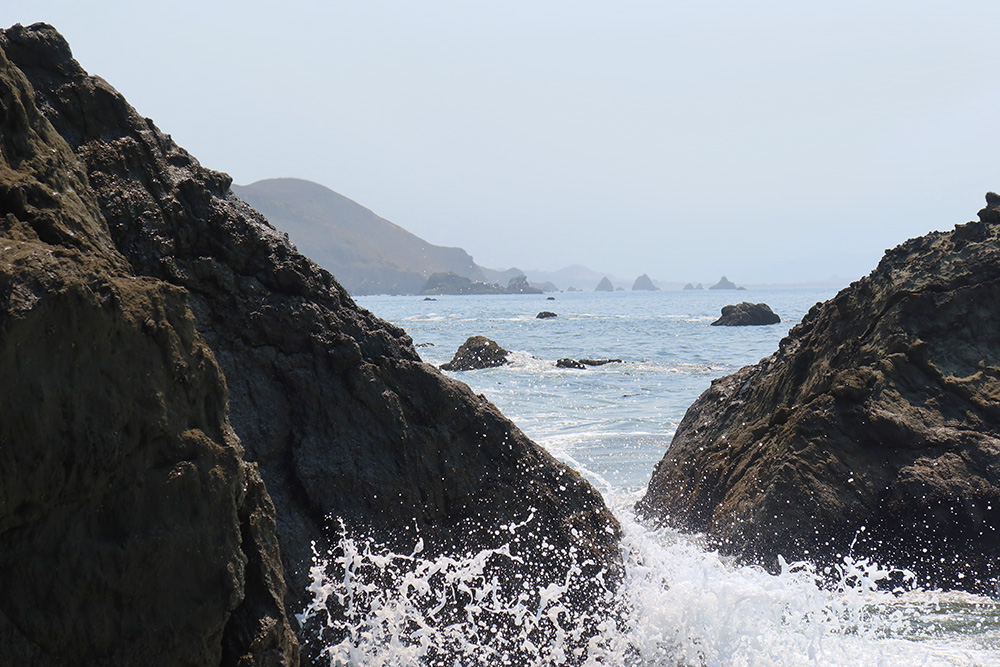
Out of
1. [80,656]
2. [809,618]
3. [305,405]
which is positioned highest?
[305,405]

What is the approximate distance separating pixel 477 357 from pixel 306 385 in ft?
53.3

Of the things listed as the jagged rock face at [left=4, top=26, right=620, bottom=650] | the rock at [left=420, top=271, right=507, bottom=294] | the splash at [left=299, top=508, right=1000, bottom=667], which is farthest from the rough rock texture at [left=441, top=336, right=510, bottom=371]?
the rock at [left=420, top=271, right=507, bottom=294]

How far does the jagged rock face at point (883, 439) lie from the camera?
505 cm

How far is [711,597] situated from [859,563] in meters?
1.33

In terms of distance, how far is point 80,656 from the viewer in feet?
7.50

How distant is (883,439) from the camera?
17.7ft

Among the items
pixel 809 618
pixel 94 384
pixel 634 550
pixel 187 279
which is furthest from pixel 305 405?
pixel 809 618

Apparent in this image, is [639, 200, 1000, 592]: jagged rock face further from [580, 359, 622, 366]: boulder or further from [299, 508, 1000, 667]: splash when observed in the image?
[580, 359, 622, 366]: boulder

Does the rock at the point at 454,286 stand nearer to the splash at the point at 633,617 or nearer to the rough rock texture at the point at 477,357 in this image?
the rough rock texture at the point at 477,357

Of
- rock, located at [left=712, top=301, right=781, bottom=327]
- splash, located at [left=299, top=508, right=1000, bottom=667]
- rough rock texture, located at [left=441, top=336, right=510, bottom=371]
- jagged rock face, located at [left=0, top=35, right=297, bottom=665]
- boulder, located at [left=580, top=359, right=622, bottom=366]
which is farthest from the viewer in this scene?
rock, located at [left=712, top=301, right=781, bottom=327]

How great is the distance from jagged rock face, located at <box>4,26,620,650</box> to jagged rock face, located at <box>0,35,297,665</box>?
28.9 inches

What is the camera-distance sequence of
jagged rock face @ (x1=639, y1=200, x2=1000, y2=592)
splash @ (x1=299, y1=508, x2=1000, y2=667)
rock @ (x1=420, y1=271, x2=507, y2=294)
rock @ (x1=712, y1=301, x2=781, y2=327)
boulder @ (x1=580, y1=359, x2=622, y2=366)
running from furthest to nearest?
rock @ (x1=420, y1=271, x2=507, y2=294), rock @ (x1=712, y1=301, x2=781, y2=327), boulder @ (x1=580, y1=359, x2=622, y2=366), jagged rock face @ (x1=639, y1=200, x2=1000, y2=592), splash @ (x1=299, y1=508, x2=1000, y2=667)

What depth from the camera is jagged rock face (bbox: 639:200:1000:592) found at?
505cm

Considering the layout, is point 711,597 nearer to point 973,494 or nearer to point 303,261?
point 973,494
